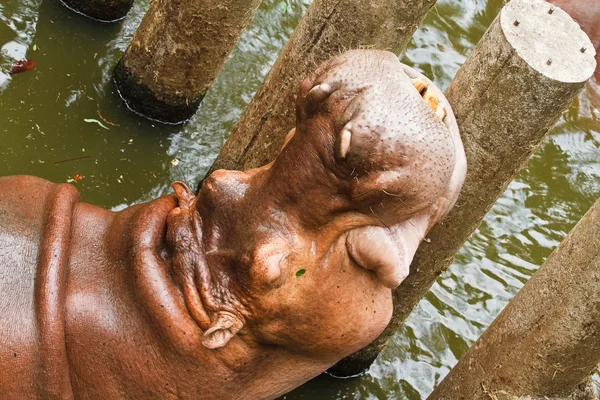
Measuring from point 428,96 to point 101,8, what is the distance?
3.11 meters

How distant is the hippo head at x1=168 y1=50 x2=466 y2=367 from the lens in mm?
2713

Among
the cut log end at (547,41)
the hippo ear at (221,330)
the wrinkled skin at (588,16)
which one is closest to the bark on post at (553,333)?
the cut log end at (547,41)

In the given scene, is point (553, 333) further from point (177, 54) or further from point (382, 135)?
point (177, 54)

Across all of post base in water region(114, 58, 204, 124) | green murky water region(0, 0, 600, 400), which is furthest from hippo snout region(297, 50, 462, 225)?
post base in water region(114, 58, 204, 124)

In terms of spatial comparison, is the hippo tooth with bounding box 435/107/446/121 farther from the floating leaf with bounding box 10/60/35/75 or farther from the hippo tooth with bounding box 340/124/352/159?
the floating leaf with bounding box 10/60/35/75

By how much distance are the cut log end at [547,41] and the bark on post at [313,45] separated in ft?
1.68

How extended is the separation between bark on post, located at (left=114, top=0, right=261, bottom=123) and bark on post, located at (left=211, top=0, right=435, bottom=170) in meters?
0.55

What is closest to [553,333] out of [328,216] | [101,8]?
[328,216]

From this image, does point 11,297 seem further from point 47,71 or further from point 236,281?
point 47,71

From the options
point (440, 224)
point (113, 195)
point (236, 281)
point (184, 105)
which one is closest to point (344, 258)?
point (236, 281)

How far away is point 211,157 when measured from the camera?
5.18m

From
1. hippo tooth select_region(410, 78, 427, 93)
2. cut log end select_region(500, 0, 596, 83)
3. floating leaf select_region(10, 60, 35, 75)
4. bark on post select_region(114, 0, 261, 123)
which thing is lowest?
floating leaf select_region(10, 60, 35, 75)

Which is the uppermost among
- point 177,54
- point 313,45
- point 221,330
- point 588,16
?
point 588,16

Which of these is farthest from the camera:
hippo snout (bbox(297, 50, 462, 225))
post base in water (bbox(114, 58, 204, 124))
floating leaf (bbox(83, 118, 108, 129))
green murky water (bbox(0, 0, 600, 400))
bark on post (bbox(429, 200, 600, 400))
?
post base in water (bbox(114, 58, 204, 124))
